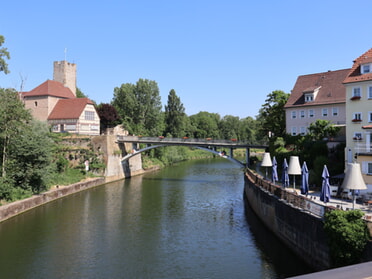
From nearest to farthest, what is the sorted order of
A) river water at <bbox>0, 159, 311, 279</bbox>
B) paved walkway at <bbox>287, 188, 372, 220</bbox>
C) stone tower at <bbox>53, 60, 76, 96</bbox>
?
river water at <bbox>0, 159, 311, 279</bbox>
paved walkway at <bbox>287, 188, 372, 220</bbox>
stone tower at <bbox>53, 60, 76, 96</bbox>

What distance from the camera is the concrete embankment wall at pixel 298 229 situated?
16.1m

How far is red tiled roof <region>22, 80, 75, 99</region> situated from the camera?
59.6 metres

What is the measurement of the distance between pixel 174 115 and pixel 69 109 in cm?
3244

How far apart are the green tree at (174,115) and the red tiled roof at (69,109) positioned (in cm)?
3030

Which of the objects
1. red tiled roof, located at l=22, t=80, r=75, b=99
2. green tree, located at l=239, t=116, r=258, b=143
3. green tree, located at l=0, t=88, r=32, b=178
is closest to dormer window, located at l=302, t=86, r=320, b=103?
green tree, located at l=0, t=88, r=32, b=178

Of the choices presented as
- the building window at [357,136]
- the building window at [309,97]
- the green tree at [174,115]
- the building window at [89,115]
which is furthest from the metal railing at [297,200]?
the green tree at [174,115]

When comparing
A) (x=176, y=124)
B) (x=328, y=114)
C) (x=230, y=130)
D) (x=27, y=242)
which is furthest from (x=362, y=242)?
(x=230, y=130)

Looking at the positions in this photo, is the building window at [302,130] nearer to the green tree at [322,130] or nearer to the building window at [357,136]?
the green tree at [322,130]

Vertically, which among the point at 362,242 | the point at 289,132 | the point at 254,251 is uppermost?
the point at 289,132

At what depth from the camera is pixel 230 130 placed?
12069cm

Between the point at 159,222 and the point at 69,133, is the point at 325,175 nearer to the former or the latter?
the point at 159,222

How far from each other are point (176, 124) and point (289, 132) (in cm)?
4717

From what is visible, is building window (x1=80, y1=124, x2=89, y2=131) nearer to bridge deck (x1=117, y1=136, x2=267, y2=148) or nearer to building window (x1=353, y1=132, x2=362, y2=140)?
bridge deck (x1=117, y1=136, x2=267, y2=148)

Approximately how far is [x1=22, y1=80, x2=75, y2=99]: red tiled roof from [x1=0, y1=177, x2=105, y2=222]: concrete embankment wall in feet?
73.9
